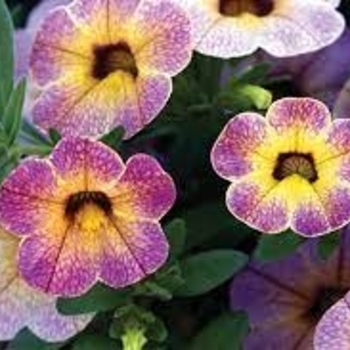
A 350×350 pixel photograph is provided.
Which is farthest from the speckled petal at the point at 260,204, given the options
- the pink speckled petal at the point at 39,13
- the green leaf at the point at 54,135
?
the pink speckled petal at the point at 39,13

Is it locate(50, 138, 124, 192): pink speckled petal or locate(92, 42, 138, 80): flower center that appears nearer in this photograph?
locate(50, 138, 124, 192): pink speckled petal

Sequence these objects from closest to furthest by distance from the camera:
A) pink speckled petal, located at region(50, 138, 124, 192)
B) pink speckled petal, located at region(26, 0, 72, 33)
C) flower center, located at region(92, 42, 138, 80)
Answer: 1. pink speckled petal, located at region(50, 138, 124, 192)
2. flower center, located at region(92, 42, 138, 80)
3. pink speckled petal, located at region(26, 0, 72, 33)

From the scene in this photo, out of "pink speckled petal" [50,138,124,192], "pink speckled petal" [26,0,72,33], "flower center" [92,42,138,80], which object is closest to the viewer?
"pink speckled petal" [50,138,124,192]

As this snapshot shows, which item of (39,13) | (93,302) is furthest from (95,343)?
(39,13)

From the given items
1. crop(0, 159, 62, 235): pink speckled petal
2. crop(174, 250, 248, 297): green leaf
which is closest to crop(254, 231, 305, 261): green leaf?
crop(174, 250, 248, 297): green leaf

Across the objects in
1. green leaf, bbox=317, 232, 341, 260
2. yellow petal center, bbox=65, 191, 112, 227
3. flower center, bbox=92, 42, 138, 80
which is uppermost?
flower center, bbox=92, 42, 138, 80

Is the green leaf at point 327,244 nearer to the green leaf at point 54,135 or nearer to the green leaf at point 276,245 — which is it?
the green leaf at point 276,245

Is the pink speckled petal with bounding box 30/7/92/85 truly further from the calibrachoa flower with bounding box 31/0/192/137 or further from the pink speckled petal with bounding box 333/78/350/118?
the pink speckled petal with bounding box 333/78/350/118
